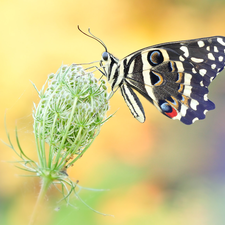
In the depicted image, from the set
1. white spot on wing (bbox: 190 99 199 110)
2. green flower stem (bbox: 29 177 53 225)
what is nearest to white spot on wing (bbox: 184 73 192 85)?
white spot on wing (bbox: 190 99 199 110)

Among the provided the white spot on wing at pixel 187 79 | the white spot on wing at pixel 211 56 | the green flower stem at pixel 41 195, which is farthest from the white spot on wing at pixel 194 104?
the green flower stem at pixel 41 195

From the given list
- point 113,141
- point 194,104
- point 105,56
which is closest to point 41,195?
point 105,56

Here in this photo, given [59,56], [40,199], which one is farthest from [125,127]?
[40,199]

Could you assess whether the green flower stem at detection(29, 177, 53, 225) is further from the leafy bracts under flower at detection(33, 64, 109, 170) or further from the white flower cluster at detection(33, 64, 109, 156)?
the white flower cluster at detection(33, 64, 109, 156)

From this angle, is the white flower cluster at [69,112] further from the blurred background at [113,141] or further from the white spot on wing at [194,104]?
the blurred background at [113,141]

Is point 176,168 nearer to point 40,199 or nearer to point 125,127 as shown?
point 125,127
